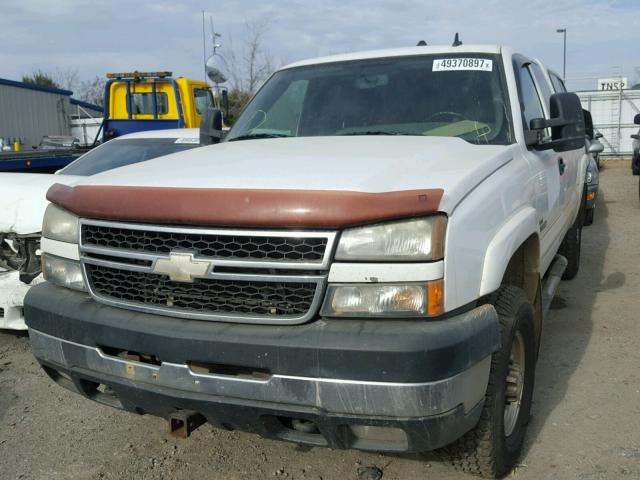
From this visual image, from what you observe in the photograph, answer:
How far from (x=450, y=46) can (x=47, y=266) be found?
267cm

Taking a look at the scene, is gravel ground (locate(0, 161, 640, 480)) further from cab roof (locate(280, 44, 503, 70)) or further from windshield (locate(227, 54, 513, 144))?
cab roof (locate(280, 44, 503, 70))

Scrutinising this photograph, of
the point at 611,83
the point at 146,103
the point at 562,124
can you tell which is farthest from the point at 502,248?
the point at 611,83

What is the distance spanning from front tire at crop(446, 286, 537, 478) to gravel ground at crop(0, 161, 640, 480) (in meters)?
0.21

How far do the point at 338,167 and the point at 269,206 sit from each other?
436mm

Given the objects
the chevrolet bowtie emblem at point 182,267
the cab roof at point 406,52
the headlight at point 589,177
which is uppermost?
the cab roof at point 406,52

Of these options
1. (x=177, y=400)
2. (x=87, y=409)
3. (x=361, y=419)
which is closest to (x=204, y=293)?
(x=177, y=400)

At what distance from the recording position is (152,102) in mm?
12109

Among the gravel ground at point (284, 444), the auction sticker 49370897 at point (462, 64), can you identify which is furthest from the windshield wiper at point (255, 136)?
the gravel ground at point (284, 444)

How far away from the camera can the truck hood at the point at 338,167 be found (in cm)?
233

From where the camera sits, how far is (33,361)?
14.6ft

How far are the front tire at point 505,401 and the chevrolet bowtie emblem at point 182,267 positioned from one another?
3.79 ft

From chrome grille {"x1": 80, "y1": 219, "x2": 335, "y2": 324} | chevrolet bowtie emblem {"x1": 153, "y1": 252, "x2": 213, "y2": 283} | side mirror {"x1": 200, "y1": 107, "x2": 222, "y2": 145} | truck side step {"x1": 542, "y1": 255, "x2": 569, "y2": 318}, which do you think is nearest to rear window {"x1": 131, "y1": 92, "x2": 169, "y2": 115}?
side mirror {"x1": 200, "y1": 107, "x2": 222, "y2": 145}

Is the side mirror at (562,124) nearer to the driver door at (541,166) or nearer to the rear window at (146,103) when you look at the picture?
the driver door at (541,166)

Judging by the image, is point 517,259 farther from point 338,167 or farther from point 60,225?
point 60,225
